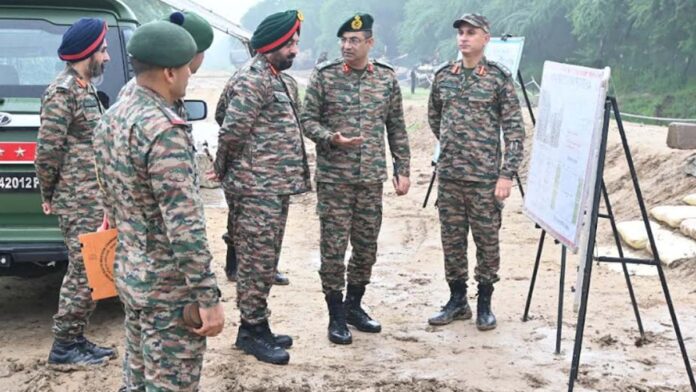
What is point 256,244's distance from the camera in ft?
15.4

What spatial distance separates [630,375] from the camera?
466 centimetres

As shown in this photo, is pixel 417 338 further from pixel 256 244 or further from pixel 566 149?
pixel 566 149

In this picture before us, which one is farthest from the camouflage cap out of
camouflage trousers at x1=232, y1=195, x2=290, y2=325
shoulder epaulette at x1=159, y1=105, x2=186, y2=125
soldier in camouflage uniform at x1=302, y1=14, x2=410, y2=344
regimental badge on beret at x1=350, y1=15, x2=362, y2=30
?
shoulder epaulette at x1=159, y1=105, x2=186, y2=125

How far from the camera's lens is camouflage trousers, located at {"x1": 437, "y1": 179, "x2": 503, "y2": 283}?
532 centimetres

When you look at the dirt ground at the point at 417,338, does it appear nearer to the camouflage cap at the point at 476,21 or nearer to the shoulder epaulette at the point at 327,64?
the shoulder epaulette at the point at 327,64

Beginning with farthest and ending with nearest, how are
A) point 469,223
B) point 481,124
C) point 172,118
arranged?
point 469,223, point 481,124, point 172,118

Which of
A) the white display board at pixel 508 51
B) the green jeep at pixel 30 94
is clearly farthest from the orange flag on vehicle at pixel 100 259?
the white display board at pixel 508 51

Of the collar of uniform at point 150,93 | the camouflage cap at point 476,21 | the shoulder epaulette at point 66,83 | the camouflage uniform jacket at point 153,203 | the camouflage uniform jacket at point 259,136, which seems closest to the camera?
the camouflage uniform jacket at point 153,203

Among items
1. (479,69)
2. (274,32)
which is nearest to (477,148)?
(479,69)

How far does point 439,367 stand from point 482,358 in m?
0.31

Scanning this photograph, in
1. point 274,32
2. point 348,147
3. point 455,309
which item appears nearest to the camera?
point 274,32

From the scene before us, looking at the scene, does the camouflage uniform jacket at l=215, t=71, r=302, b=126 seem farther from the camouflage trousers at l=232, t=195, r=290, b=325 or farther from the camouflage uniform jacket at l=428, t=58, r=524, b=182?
the camouflage uniform jacket at l=428, t=58, r=524, b=182

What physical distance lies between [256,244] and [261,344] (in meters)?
0.59

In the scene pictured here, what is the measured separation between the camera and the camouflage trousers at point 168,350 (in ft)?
9.70
